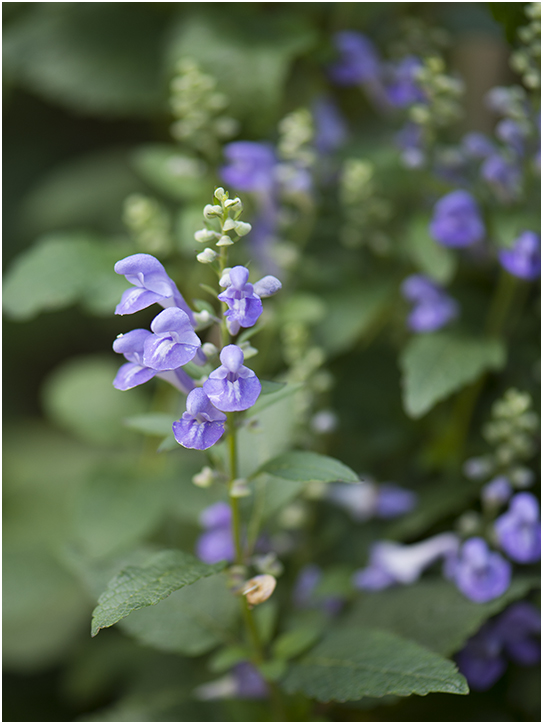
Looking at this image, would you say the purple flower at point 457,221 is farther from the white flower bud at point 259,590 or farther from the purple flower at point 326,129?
the white flower bud at point 259,590

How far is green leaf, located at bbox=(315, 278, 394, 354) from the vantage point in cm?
109

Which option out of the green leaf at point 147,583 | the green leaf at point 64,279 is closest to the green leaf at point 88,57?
the green leaf at point 64,279

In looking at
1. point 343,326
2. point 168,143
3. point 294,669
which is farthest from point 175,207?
point 294,669

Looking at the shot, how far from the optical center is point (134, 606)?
20.6 inches

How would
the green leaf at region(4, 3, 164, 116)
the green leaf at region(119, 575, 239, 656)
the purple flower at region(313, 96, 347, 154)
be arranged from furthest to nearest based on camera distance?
the green leaf at region(4, 3, 164, 116) → the purple flower at region(313, 96, 347, 154) → the green leaf at region(119, 575, 239, 656)

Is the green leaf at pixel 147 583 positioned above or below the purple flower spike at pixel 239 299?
below

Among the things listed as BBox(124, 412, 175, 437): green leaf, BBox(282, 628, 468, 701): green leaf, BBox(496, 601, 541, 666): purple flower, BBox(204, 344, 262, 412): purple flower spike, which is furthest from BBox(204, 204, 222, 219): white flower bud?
BBox(496, 601, 541, 666): purple flower

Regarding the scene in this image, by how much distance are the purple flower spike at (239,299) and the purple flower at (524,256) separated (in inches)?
19.1

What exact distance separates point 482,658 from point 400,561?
17 centimetres

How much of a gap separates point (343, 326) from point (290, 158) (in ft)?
1.00

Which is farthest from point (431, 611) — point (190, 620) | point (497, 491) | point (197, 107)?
point (197, 107)

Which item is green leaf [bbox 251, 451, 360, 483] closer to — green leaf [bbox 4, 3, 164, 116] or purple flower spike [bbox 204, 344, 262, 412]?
purple flower spike [bbox 204, 344, 262, 412]

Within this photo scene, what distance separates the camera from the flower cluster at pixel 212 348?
0.55 meters

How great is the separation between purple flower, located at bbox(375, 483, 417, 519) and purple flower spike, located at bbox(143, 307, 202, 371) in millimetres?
593
